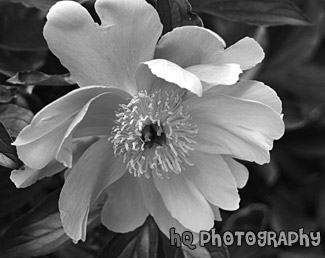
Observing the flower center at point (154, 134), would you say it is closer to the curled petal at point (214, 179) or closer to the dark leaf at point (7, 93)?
the curled petal at point (214, 179)

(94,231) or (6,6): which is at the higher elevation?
(6,6)

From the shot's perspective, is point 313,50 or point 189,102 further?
point 313,50

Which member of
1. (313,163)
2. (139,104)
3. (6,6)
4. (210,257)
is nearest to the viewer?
(139,104)

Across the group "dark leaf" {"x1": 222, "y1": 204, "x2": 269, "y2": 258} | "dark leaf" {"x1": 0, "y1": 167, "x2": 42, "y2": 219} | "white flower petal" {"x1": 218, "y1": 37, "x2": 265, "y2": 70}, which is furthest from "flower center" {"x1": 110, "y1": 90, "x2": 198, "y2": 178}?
"dark leaf" {"x1": 222, "y1": 204, "x2": 269, "y2": 258}

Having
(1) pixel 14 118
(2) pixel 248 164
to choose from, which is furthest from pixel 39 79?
(2) pixel 248 164

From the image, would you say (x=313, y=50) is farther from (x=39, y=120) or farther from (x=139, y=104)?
→ (x=39, y=120)

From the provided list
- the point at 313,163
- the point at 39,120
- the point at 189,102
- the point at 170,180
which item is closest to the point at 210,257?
the point at 170,180
